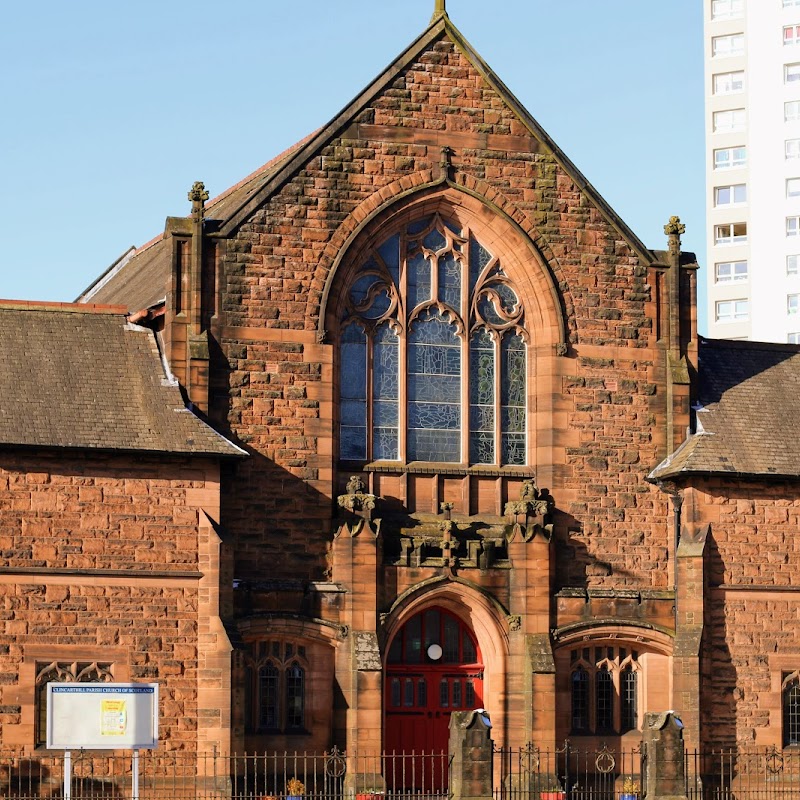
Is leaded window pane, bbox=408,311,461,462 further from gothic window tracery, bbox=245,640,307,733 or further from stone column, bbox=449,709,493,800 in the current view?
stone column, bbox=449,709,493,800

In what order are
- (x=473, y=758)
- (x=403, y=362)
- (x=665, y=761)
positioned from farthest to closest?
(x=403, y=362) < (x=665, y=761) < (x=473, y=758)

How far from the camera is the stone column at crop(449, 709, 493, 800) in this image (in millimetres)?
32406

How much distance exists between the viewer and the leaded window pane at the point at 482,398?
39344 millimetres

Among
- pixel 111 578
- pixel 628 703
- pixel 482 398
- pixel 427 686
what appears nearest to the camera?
pixel 111 578

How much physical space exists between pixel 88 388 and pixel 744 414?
42.0 ft

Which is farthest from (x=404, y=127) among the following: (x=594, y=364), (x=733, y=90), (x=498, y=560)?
(x=733, y=90)

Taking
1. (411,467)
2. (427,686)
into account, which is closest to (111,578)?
(411,467)

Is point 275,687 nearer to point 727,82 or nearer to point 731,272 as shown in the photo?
point 731,272

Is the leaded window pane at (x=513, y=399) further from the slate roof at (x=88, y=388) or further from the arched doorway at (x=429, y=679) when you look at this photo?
the slate roof at (x=88, y=388)

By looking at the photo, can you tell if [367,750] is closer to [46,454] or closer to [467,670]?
[467,670]

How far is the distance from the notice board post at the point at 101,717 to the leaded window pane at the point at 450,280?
38.5 ft

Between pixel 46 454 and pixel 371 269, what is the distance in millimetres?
7490

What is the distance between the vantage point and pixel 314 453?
37.8 metres

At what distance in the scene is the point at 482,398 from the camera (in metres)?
39.5
